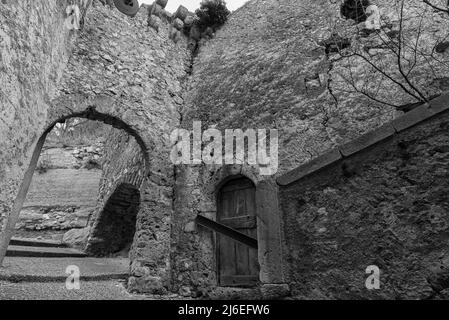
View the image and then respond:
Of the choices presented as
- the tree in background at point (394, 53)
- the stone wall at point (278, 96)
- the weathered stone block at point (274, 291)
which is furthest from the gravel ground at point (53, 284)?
the tree in background at point (394, 53)

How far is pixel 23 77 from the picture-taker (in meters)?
3.30

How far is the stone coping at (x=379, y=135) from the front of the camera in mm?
1639

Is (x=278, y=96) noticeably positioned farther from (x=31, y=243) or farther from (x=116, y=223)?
(x=31, y=243)

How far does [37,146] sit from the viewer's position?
3893 millimetres

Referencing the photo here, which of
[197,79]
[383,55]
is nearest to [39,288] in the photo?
[197,79]

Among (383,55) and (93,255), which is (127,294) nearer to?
(93,255)

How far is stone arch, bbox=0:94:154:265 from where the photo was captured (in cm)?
370

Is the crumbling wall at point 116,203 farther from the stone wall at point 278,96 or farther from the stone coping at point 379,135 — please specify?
the stone coping at point 379,135

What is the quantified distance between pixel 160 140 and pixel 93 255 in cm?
345

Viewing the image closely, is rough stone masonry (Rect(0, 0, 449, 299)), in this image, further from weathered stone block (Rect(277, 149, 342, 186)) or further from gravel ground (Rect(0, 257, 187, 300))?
gravel ground (Rect(0, 257, 187, 300))

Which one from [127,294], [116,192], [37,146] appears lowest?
[127,294]

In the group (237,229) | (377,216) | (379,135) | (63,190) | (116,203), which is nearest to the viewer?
(377,216)

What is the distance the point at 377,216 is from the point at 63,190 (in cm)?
981

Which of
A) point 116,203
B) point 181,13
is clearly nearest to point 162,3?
point 181,13
